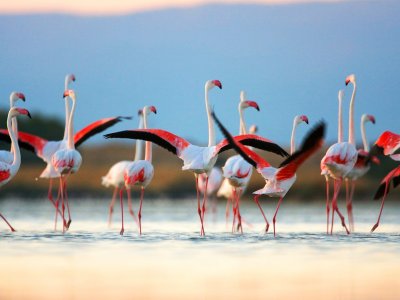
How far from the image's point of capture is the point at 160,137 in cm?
1194

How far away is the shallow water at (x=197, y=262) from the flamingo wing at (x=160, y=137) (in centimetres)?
113

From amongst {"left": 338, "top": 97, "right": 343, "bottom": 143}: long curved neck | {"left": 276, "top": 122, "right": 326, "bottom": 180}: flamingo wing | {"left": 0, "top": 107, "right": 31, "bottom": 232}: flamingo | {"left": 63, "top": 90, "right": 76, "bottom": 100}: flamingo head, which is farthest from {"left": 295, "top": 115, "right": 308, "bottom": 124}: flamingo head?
{"left": 0, "top": 107, "right": 31, "bottom": 232}: flamingo

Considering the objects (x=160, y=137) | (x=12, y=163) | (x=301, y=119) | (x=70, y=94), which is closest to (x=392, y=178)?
(x=301, y=119)

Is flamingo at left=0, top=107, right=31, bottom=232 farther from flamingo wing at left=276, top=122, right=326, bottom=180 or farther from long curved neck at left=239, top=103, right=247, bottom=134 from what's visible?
flamingo wing at left=276, top=122, right=326, bottom=180

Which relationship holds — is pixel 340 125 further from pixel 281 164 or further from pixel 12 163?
pixel 12 163

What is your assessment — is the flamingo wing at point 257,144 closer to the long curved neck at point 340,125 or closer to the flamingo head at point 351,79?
the long curved neck at point 340,125

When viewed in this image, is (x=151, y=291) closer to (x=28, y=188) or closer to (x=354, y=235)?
(x=354, y=235)

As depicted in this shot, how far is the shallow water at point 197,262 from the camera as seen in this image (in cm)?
705

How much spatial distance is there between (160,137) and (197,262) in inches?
135

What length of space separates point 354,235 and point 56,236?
3722mm

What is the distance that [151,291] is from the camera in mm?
7012

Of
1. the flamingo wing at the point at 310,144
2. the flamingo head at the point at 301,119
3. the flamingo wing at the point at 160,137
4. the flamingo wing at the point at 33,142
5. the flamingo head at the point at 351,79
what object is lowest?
the flamingo wing at the point at 310,144

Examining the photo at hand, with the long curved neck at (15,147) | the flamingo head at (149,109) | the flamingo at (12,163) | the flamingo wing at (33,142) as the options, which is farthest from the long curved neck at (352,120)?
the flamingo wing at (33,142)

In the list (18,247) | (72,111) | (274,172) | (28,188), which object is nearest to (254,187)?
(28,188)
